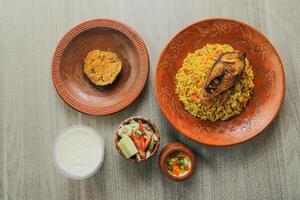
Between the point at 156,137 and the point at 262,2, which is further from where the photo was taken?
the point at 262,2

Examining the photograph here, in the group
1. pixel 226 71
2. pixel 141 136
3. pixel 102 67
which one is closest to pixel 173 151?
pixel 141 136

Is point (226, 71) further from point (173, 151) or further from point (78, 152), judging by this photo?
point (78, 152)

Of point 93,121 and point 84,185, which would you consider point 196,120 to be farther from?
point 84,185

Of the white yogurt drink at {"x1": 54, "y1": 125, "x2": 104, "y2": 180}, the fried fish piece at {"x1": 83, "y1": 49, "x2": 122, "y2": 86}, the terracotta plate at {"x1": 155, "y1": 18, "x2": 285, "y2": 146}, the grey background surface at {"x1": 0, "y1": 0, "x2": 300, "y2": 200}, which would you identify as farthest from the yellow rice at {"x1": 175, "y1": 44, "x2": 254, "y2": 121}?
the white yogurt drink at {"x1": 54, "y1": 125, "x2": 104, "y2": 180}

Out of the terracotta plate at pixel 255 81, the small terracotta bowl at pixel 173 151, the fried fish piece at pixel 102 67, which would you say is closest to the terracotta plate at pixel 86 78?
the fried fish piece at pixel 102 67

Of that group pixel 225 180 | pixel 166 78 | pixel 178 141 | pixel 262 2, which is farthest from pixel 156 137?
pixel 262 2

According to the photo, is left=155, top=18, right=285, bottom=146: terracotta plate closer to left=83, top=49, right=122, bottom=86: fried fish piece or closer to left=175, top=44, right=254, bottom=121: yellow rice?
left=175, top=44, right=254, bottom=121: yellow rice

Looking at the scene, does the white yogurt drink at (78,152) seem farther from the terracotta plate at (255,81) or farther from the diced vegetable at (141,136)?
the terracotta plate at (255,81)
